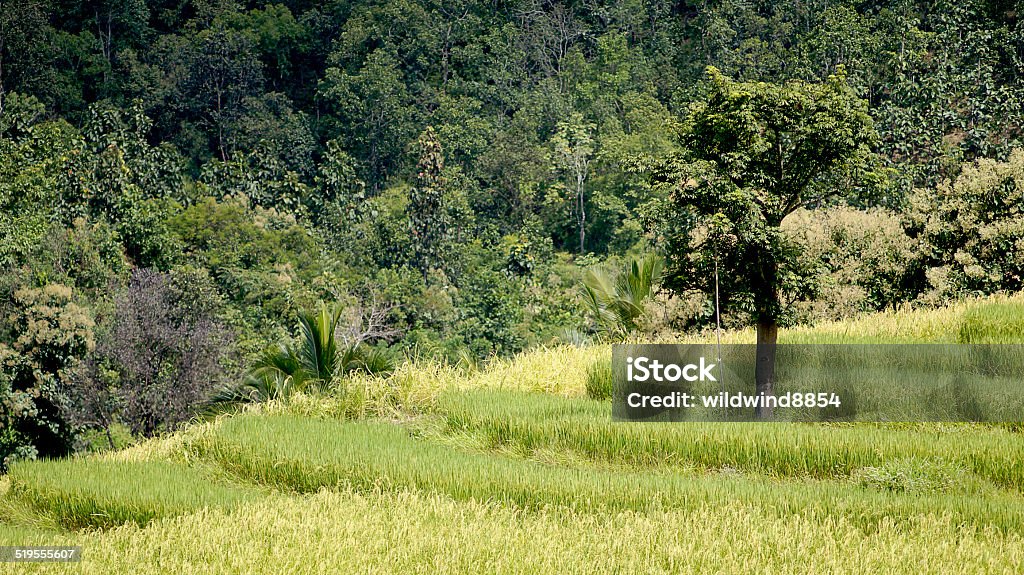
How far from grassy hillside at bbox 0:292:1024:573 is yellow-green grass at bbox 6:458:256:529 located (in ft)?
0.07

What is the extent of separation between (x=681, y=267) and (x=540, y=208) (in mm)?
37049

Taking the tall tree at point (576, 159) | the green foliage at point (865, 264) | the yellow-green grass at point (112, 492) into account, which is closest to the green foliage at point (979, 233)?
the green foliage at point (865, 264)

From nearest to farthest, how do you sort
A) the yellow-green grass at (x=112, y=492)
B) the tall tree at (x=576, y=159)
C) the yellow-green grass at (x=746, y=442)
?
1. the yellow-green grass at (x=112, y=492)
2. the yellow-green grass at (x=746, y=442)
3. the tall tree at (x=576, y=159)

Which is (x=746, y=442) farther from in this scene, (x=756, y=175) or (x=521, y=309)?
(x=521, y=309)

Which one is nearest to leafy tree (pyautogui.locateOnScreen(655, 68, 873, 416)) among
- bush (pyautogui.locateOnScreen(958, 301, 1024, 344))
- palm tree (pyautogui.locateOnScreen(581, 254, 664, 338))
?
bush (pyautogui.locateOnScreen(958, 301, 1024, 344))

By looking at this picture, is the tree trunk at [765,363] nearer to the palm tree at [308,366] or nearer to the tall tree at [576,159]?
the palm tree at [308,366]

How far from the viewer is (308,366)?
1401cm

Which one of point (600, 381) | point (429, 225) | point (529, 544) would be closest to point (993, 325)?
point (600, 381)

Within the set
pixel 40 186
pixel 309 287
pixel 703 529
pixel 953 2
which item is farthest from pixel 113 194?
pixel 953 2

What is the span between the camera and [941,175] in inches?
1294

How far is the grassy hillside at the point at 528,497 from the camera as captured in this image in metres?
6.06

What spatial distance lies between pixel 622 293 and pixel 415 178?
29748 millimetres

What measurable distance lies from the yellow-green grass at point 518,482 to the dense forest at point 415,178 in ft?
12.3

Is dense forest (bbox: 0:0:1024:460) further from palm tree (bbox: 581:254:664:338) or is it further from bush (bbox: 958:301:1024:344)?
bush (bbox: 958:301:1024:344)
